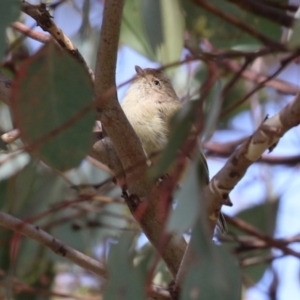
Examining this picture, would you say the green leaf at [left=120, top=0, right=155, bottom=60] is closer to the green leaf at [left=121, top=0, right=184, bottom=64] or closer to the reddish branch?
the green leaf at [left=121, top=0, right=184, bottom=64]

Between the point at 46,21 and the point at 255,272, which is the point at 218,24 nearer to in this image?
the point at 46,21

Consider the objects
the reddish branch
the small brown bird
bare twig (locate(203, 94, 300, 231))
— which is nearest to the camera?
bare twig (locate(203, 94, 300, 231))

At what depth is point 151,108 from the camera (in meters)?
3.13

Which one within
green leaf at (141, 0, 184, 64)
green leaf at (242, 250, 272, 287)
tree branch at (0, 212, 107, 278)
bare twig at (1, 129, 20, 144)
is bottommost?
tree branch at (0, 212, 107, 278)

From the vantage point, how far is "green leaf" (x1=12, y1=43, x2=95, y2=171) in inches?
55.5

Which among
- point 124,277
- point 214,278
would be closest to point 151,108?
point 124,277

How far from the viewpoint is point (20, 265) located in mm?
3000

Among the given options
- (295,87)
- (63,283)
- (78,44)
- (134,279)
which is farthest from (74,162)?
(63,283)

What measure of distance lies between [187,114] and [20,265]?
1.87 meters

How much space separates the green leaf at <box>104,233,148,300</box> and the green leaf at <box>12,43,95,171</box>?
0.69ft

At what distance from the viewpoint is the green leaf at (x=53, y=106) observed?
1.41m

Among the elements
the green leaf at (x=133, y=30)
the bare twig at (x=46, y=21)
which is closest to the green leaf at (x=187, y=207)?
the bare twig at (x=46, y=21)

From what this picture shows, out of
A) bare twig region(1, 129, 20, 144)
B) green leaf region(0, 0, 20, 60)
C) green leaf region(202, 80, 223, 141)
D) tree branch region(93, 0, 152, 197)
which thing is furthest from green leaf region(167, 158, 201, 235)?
bare twig region(1, 129, 20, 144)

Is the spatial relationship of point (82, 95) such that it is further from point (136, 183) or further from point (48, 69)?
point (136, 183)
